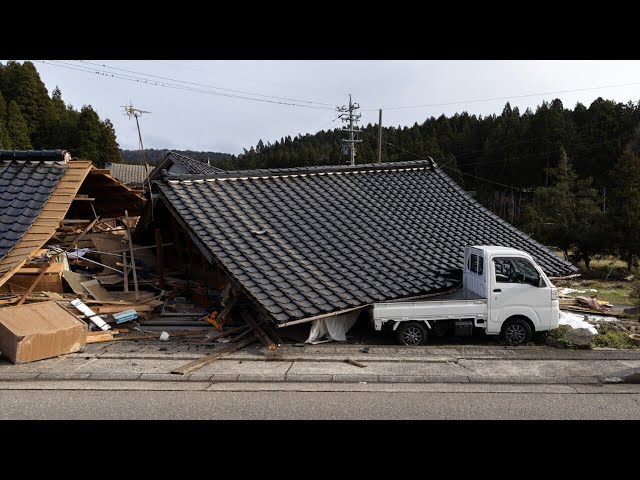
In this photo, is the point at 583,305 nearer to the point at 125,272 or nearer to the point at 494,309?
the point at 494,309

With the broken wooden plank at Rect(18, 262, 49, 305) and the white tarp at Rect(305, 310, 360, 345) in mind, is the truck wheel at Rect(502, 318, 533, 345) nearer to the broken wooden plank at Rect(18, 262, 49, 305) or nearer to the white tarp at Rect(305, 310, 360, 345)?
the white tarp at Rect(305, 310, 360, 345)

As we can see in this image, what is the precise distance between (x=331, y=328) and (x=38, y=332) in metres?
4.78

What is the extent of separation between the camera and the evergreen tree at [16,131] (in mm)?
42594

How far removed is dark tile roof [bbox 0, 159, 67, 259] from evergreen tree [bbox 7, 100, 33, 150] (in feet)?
128

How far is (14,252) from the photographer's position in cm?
822

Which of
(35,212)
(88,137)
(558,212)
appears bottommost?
(35,212)

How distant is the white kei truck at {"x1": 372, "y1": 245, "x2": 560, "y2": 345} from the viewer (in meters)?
8.50

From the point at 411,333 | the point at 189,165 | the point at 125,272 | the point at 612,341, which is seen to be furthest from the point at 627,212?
the point at 125,272

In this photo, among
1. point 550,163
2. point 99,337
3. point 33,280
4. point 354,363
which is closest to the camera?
point 354,363

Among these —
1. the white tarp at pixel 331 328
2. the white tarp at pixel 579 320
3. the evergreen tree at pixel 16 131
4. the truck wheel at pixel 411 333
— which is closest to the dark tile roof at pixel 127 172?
the evergreen tree at pixel 16 131

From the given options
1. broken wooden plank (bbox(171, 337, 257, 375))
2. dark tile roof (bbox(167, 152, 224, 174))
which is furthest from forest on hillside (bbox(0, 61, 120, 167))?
broken wooden plank (bbox(171, 337, 257, 375))

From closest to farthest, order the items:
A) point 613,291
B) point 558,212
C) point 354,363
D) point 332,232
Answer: point 354,363 < point 332,232 < point 613,291 < point 558,212

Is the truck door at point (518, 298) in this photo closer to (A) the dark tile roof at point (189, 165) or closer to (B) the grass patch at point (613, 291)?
(B) the grass patch at point (613, 291)

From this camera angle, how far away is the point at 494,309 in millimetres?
8633
